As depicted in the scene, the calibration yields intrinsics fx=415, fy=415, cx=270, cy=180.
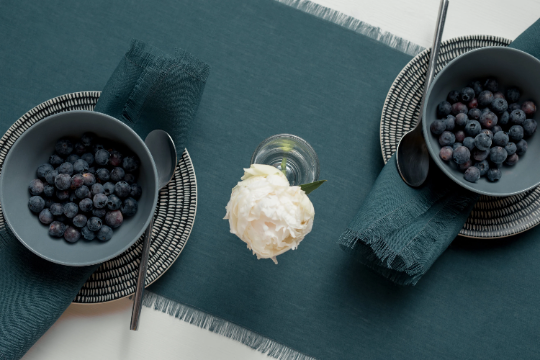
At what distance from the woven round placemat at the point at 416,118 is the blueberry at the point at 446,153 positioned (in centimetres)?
10

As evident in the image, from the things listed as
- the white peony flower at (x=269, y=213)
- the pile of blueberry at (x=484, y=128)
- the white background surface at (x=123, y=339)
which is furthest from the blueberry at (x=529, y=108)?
the white background surface at (x=123, y=339)

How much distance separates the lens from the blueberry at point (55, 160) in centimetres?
79

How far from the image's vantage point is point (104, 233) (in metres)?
0.78

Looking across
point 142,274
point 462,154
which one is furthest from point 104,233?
point 462,154

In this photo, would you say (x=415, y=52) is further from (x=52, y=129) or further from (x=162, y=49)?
(x=52, y=129)

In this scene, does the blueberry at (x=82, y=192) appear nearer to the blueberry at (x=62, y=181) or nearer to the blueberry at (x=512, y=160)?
the blueberry at (x=62, y=181)

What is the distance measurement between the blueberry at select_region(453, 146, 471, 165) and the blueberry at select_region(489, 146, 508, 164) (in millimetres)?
51

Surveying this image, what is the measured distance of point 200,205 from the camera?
97cm

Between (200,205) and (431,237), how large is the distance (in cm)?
51

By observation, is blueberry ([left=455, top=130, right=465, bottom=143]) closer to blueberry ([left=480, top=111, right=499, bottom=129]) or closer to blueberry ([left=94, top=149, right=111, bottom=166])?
blueberry ([left=480, top=111, right=499, bottom=129])

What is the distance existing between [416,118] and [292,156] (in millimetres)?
286

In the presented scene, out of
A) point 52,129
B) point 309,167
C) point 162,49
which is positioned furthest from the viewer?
point 162,49

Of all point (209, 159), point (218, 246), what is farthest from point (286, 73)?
point (218, 246)

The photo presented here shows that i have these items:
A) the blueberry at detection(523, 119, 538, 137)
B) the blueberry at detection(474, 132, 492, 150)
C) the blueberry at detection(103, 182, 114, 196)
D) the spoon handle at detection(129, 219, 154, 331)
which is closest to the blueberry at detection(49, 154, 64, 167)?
the blueberry at detection(103, 182, 114, 196)
